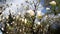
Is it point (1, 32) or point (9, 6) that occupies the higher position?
point (9, 6)

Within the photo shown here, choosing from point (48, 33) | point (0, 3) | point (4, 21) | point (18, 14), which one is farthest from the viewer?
point (0, 3)

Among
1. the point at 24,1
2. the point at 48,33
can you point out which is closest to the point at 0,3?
the point at 24,1

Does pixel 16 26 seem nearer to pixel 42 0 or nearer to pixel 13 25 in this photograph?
pixel 13 25

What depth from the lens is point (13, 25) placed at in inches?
72.2

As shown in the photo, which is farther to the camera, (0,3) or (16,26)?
(0,3)

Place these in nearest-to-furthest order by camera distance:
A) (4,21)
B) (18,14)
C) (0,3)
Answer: (18,14) < (4,21) < (0,3)

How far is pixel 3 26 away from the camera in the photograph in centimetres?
195

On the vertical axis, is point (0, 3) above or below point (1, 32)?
above

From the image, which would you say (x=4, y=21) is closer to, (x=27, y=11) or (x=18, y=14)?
(x=18, y=14)

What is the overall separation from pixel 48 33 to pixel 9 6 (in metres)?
0.55

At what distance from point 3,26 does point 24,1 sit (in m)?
0.37

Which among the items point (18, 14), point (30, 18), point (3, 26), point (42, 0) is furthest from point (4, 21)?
point (42, 0)

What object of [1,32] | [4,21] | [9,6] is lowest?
[1,32]

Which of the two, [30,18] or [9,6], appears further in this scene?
[9,6]
